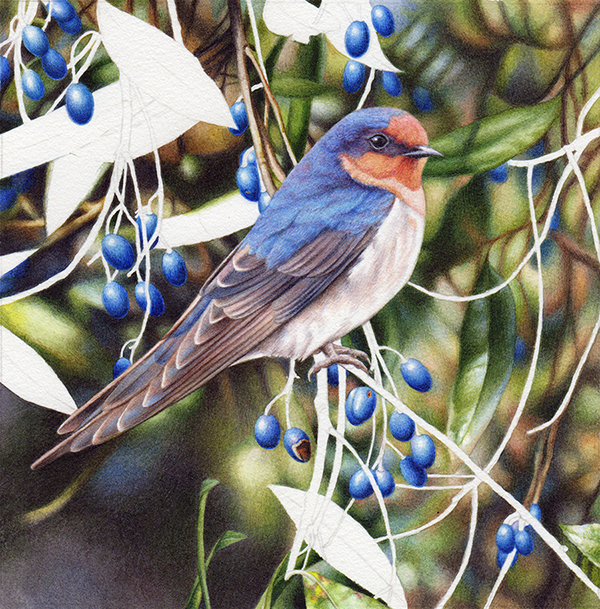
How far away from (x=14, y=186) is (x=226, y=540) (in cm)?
62

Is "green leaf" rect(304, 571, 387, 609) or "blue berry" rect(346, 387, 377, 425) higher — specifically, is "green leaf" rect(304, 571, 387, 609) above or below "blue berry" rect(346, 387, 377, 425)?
below

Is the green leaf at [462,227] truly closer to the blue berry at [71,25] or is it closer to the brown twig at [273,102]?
the brown twig at [273,102]

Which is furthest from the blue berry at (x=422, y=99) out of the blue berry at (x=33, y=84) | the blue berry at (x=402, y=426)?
the blue berry at (x=33, y=84)

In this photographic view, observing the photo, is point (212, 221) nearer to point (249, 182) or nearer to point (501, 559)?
point (249, 182)

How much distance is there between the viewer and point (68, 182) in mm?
843

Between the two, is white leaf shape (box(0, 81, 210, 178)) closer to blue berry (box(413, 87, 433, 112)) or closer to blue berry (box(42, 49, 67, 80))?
blue berry (box(42, 49, 67, 80))

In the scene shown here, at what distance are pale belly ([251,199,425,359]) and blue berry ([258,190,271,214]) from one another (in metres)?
0.16

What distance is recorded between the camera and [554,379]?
2.84ft

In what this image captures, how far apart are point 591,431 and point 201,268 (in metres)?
0.65

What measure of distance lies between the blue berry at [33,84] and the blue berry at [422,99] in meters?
0.56

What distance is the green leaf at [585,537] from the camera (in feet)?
2.83

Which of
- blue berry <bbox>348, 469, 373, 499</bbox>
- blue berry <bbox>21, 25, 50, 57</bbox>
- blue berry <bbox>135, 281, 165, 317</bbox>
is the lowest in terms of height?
blue berry <bbox>348, 469, 373, 499</bbox>

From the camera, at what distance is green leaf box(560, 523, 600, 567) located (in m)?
0.86

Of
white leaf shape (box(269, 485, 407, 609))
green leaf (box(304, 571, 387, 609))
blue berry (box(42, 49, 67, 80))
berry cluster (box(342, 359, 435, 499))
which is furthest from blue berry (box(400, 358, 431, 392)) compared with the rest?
A: blue berry (box(42, 49, 67, 80))
